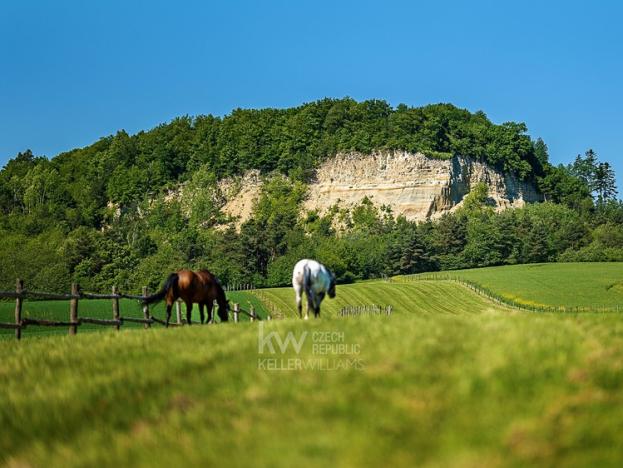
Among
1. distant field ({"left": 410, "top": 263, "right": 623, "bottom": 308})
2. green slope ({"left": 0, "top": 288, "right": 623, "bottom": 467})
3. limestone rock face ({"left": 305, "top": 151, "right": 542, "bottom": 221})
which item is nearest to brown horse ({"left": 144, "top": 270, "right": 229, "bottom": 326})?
green slope ({"left": 0, "top": 288, "right": 623, "bottom": 467})

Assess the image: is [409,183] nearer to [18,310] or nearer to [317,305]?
[18,310]

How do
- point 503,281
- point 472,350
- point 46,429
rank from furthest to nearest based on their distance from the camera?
1. point 503,281
2. point 472,350
3. point 46,429

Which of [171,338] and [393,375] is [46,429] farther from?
→ [171,338]

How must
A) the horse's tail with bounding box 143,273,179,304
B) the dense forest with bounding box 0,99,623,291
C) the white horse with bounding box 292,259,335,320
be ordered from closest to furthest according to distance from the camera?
the white horse with bounding box 292,259,335,320
the horse's tail with bounding box 143,273,179,304
the dense forest with bounding box 0,99,623,291

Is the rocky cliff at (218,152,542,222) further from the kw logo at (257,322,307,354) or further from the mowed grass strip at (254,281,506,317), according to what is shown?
the kw logo at (257,322,307,354)

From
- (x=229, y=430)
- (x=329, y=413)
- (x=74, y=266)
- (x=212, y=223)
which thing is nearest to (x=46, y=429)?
(x=229, y=430)

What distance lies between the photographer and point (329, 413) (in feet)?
26.5

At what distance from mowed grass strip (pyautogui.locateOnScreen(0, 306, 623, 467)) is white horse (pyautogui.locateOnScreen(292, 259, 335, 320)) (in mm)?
7877

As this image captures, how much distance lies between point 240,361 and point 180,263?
12104 centimetres

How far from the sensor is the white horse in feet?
63.0

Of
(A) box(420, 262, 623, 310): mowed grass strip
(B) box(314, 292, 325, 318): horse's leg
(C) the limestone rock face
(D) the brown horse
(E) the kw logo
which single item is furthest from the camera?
(C) the limestone rock face

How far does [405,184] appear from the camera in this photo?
181 metres

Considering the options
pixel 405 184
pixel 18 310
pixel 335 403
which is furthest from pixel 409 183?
pixel 335 403

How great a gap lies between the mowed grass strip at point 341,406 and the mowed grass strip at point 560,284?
77480 millimetres
